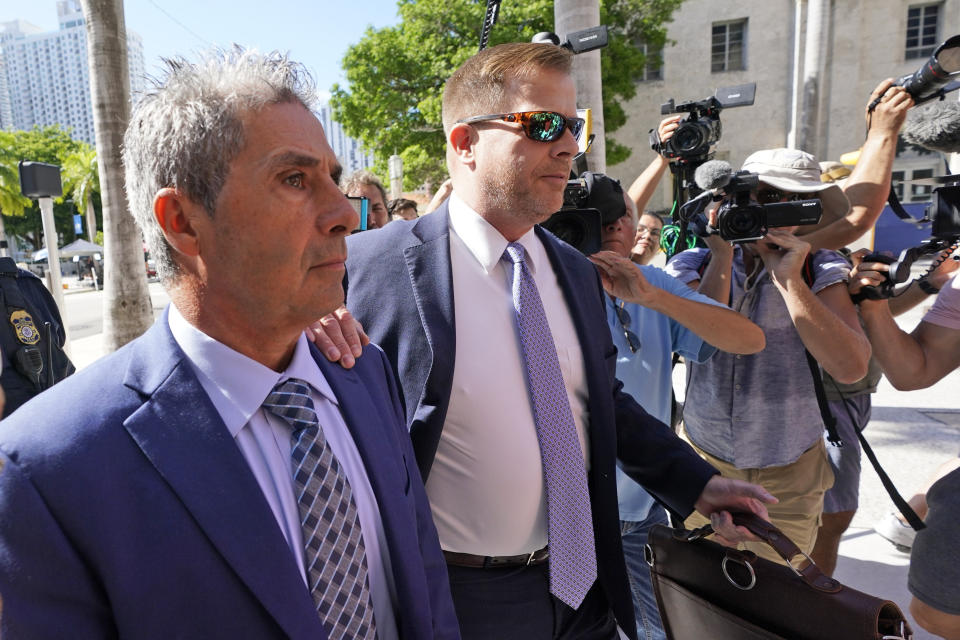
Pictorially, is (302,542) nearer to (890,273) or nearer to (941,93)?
(890,273)

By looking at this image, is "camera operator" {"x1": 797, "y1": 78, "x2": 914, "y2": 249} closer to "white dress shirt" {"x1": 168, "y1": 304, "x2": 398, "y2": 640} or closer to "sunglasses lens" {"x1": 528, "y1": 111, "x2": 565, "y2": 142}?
"sunglasses lens" {"x1": 528, "y1": 111, "x2": 565, "y2": 142}

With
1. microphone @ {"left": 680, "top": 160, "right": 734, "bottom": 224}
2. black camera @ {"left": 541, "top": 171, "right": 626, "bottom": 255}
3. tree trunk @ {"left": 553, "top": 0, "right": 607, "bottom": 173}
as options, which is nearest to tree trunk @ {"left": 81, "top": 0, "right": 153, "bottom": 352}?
tree trunk @ {"left": 553, "top": 0, "right": 607, "bottom": 173}

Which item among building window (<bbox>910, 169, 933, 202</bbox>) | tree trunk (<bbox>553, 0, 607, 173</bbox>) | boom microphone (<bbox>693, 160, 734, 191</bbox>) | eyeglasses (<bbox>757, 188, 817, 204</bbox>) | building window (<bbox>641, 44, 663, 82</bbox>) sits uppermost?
building window (<bbox>641, 44, 663, 82</bbox>)

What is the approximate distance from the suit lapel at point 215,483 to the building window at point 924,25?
29.9 metres

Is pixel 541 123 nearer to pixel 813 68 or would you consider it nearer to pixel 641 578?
pixel 641 578

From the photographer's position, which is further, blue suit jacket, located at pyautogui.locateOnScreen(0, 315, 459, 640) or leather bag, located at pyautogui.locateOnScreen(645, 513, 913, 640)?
leather bag, located at pyautogui.locateOnScreen(645, 513, 913, 640)

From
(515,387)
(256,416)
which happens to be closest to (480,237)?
(515,387)

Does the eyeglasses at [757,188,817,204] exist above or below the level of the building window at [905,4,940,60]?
below

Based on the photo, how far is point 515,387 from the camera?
1.86m

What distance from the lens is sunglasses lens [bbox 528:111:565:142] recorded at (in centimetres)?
197

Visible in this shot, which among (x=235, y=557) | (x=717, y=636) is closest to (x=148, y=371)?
(x=235, y=557)

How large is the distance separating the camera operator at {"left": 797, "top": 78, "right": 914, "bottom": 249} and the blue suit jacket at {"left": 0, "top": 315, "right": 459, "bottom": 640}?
2.70 metres

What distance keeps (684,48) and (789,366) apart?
26.7 metres

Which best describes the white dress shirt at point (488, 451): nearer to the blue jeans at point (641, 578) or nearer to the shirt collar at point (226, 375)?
the shirt collar at point (226, 375)
